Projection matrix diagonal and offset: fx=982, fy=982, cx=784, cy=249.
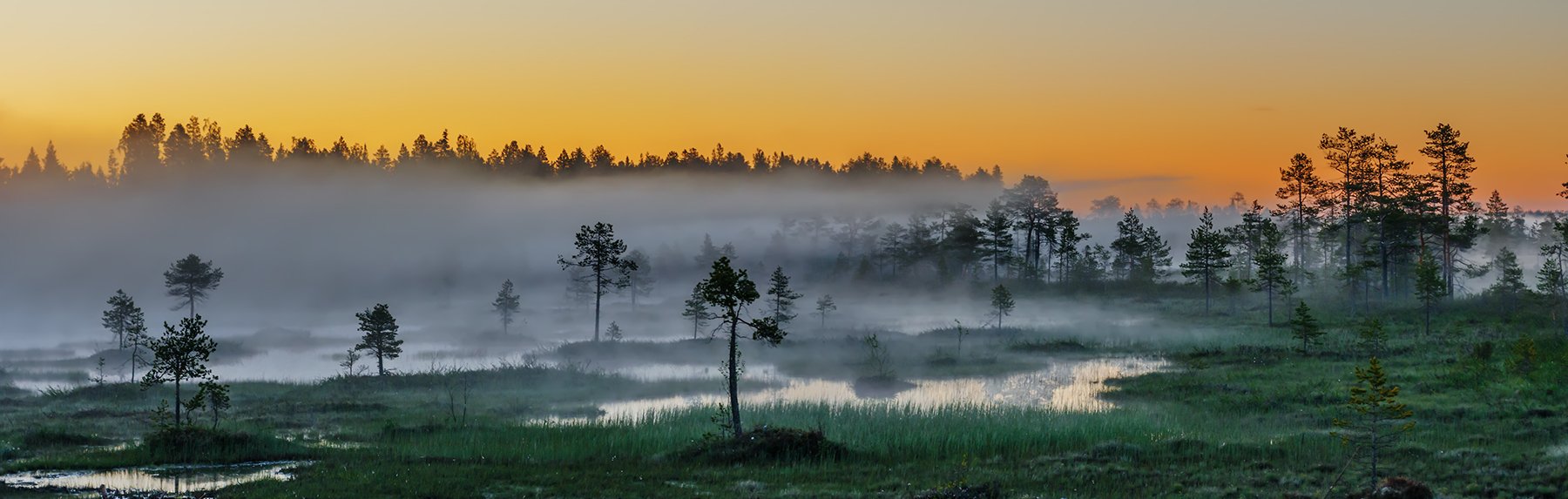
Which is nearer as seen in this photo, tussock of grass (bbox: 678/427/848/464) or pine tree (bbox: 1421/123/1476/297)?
tussock of grass (bbox: 678/427/848/464)

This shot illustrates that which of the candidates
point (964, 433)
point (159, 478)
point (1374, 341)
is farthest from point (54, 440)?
point (1374, 341)

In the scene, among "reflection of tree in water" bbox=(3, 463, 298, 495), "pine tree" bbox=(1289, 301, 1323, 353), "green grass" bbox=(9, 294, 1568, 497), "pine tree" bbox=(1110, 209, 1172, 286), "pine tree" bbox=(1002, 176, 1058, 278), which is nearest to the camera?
"green grass" bbox=(9, 294, 1568, 497)

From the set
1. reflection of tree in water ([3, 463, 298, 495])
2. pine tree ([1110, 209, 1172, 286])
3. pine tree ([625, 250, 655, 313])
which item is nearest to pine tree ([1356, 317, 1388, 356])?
pine tree ([1110, 209, 1172, 286])

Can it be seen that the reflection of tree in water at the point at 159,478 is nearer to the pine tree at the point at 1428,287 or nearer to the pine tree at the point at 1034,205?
the pine tree at the point at 1428,287

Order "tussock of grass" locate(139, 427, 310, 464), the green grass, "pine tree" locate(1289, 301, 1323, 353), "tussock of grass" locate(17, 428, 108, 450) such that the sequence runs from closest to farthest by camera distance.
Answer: the green grass
"tussock of grass" locate(139, 427, 310, 464)
"tussock of grass" locate(17, 428, 108, 450)
"pine tree" locate(1289, 301, 1323, 353)

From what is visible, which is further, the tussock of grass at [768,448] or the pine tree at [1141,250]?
the pine tree at [1141,250]

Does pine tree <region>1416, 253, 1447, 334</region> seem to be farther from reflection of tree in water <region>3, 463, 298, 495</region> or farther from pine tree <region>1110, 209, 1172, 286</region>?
reflection of tree in water <region>3, 463, 298, 495</region>

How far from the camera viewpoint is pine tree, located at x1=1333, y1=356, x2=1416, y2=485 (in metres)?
24.2

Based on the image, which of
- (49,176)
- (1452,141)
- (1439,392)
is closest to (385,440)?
(1439,392)

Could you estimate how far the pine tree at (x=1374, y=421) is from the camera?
24.2 m

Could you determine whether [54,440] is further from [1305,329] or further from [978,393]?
[1305,329]

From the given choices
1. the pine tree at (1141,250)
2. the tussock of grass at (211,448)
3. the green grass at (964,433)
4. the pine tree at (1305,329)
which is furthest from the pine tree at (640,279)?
the tussock of grass at (211,448)

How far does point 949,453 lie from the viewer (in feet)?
110

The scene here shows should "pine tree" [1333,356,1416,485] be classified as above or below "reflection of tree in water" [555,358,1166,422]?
above
